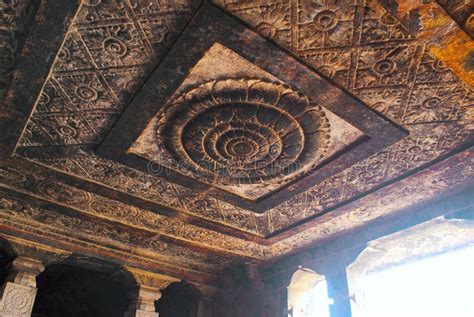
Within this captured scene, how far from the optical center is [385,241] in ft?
18.5

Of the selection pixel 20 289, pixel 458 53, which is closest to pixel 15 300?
pixel 20 289

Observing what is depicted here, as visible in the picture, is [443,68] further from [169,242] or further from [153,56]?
[169,242]

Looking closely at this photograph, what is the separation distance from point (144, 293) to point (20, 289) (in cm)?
191

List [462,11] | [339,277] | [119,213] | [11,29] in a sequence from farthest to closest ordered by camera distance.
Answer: [339,277] → [119,213] → [11,29] → [462,11]

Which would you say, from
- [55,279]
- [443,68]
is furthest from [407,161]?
[55,279]

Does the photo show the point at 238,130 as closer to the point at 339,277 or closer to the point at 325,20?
the point at 325,20

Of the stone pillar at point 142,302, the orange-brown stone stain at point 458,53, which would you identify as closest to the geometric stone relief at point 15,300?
the stone pillar at point 142,302

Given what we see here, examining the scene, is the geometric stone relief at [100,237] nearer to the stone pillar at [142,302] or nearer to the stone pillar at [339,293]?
the stone pillar at [142,302]

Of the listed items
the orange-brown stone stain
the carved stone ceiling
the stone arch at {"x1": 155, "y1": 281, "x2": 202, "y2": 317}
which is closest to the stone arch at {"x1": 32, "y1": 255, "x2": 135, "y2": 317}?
the stone arch at {"x1": 155, "y1": 281, "x2": 202, "y2": 317}

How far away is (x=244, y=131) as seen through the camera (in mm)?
3824

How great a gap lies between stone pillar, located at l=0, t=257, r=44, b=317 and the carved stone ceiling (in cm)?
42

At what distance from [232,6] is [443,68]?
1.74m

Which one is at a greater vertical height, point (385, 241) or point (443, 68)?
point (443, 68)

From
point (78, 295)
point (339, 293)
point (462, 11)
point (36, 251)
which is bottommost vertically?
point (339, 293)
